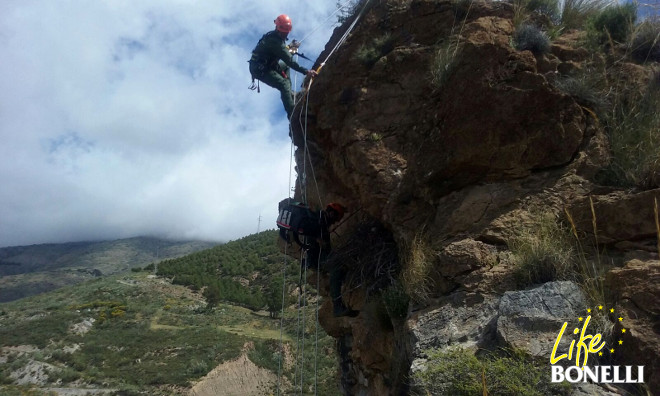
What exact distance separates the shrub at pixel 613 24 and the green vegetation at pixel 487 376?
3.88 m

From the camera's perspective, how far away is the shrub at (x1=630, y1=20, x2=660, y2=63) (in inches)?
208

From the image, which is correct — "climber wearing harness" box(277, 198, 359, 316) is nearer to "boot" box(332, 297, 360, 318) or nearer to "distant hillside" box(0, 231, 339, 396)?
"boot" box(332, 297, 360, 318)

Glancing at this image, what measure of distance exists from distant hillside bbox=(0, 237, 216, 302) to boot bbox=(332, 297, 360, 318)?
12288cm

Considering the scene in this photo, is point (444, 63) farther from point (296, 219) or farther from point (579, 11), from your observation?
point (296, 219)

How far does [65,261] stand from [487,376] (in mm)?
189924

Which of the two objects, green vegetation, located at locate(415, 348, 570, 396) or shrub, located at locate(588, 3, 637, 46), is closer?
green vegetation, located at locate(415, 348, 570, 396)

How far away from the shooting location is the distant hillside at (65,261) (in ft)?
395

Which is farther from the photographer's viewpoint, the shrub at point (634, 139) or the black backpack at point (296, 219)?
the black backpack at point (296, 219)

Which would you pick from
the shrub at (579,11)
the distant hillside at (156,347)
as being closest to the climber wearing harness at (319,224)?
the shrub at (579,11)

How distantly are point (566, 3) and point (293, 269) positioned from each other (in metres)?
32.4

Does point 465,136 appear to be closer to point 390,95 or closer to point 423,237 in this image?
point 423,237

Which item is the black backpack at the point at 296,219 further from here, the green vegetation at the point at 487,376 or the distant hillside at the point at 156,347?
the distant hillside at the point at 156,347

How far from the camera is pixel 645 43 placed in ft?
17.3

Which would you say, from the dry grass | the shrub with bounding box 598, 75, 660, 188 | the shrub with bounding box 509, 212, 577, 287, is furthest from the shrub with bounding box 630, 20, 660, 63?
the dry grass
